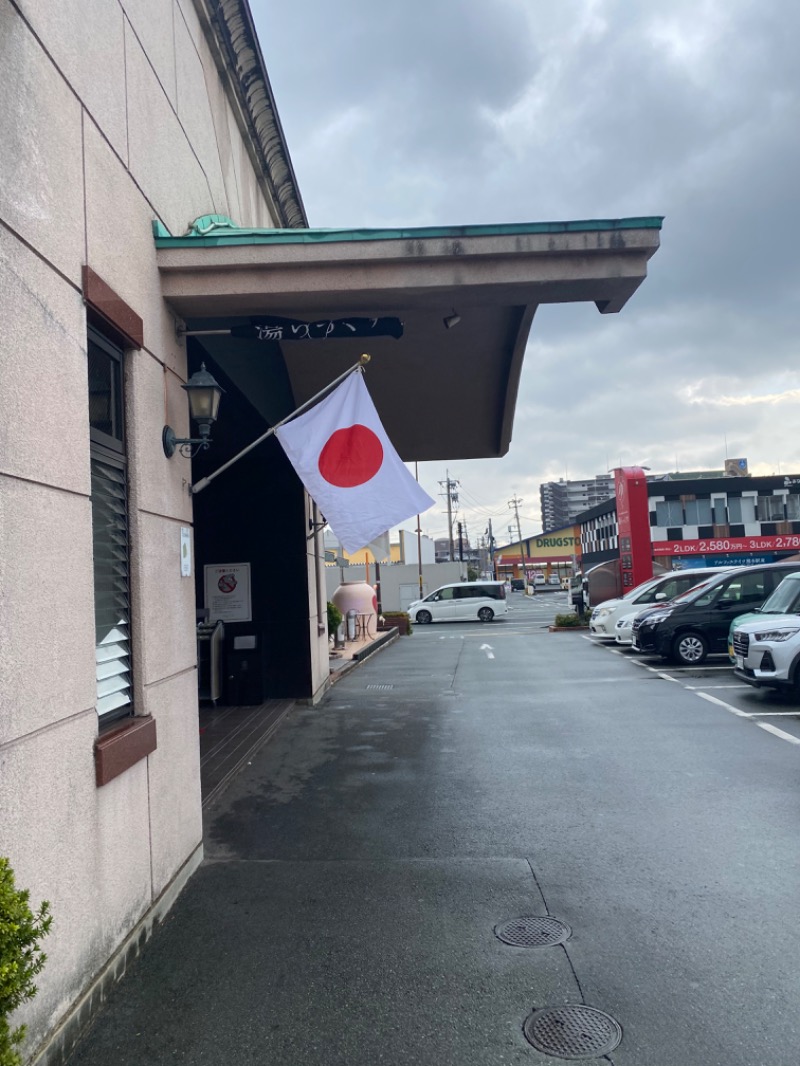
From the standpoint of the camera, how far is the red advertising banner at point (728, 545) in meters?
50.9

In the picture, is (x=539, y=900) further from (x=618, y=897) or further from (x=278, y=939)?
(x=278, y=939)

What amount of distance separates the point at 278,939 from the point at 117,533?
235 cm

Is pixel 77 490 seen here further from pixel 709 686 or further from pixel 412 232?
pixel 709 686

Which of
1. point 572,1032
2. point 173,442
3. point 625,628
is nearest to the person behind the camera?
point 572,1032

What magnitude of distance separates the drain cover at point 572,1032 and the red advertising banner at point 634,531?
21371mm

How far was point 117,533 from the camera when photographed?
455cm

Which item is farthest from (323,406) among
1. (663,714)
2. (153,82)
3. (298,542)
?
(663,714)

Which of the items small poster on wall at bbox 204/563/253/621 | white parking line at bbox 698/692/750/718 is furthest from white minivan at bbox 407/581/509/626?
small poster on wall at bbox 204/563/253/621

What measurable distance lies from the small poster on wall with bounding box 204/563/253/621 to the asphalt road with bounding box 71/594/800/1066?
2616mm

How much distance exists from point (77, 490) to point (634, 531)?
22.0m

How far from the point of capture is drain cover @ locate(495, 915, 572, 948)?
4234mm

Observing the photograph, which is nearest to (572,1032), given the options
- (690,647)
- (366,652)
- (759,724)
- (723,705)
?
(759,724)

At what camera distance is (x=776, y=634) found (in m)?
10.9

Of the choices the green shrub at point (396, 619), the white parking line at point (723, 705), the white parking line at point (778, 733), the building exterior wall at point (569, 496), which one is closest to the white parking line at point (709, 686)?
the white parking line at point (723, 705)
